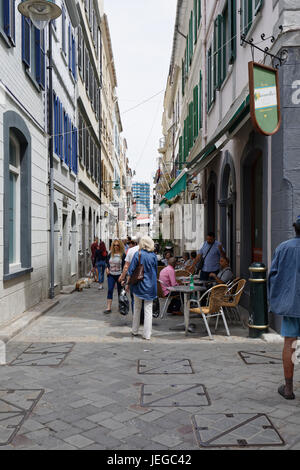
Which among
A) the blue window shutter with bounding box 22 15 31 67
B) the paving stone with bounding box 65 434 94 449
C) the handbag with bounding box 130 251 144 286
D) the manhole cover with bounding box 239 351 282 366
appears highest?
the blue window shutter with bounding box 22 15 31 67

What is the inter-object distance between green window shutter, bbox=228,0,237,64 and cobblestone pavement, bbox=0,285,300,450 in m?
6.83

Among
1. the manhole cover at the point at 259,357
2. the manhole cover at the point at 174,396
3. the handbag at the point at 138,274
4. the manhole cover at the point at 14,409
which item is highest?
the handbag at the point at 138,274

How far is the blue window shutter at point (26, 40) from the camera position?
33.0 ft

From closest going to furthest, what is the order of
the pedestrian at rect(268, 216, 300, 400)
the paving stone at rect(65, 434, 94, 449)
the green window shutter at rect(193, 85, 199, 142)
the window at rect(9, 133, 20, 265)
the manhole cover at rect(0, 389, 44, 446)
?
→ the paving stone at rect(65, 434, 94, 449) < the manhole cover at rect(0, 389, 44, 446) < the pedestrian at rect(268, 216, 300, 400) < the window at rect(9, 133, 20, 265) < the green window shutter at rect(193, 85, 199, 142)

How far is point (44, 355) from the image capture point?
6.78 meters

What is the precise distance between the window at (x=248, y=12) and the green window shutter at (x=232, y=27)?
94cm

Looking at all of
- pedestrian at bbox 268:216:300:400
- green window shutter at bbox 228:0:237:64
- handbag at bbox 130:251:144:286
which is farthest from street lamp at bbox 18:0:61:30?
pedestrian at bbox 268:216:300:400

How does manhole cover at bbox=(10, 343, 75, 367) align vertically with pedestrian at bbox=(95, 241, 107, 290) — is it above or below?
below

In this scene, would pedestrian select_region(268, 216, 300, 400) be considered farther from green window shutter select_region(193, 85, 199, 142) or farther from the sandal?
green window shutter select_region(193, 85, 199, 142)

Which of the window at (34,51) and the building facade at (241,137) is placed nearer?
the building facade at (241,137)

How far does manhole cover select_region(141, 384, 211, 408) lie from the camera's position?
4714 mm

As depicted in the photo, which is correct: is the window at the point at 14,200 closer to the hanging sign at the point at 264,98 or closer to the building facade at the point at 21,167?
the building facade at the point at 21,167

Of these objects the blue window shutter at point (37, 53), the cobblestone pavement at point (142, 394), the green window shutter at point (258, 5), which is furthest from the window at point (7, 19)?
the cobblestone pavement at point (142, 394)
